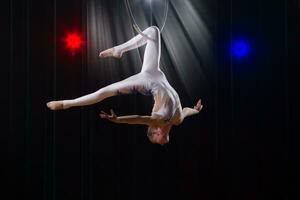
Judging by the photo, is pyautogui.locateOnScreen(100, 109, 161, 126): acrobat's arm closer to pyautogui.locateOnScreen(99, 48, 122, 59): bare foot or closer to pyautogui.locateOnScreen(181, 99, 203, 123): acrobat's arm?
pyautogui.locateOnScreen(181, 99, 203, 123): acrobat's arm

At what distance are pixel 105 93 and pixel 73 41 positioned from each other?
19.1 inches

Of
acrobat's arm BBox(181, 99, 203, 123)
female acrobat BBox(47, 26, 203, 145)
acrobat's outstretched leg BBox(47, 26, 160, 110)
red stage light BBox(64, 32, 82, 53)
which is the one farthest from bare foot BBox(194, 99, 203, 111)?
red stage light BBox(64, 32, 82, 53)

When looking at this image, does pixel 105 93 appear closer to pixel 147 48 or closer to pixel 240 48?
pixel 147 48

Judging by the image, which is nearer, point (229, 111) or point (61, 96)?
point (61, 96)

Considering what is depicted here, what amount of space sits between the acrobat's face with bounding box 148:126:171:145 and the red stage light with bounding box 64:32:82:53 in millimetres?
874

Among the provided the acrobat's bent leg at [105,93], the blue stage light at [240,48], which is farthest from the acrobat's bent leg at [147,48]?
the blue stage light at [240,48]

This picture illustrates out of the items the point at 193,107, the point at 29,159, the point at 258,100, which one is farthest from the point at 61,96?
the point at 258,100

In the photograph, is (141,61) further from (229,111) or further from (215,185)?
(215,185)

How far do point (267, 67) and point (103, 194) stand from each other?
1.73m

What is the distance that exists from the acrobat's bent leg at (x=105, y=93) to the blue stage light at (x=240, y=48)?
0.86m

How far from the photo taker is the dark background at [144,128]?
355 centimetres

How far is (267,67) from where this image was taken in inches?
155

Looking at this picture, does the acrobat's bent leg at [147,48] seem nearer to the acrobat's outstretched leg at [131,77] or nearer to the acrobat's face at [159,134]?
the acrobat's outstretched leg at [131,77]

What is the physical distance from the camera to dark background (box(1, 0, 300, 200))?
3.55 metres
